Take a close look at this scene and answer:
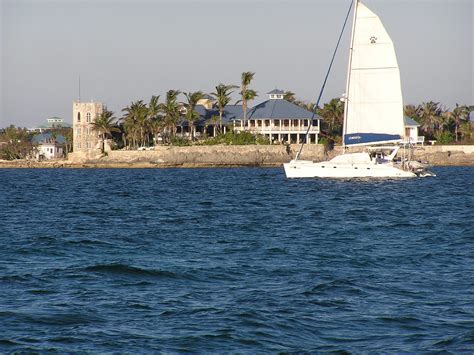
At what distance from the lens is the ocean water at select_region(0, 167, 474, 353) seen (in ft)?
46.2

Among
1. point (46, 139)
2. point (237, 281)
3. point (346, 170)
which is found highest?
point (46, 139)

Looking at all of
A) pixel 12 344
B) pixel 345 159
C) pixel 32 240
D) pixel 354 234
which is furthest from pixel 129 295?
pixel 345 159

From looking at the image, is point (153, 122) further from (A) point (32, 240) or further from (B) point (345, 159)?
(A) point (32, 240)

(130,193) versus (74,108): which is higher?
(74,108)

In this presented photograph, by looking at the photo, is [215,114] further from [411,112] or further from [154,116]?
[411,112]

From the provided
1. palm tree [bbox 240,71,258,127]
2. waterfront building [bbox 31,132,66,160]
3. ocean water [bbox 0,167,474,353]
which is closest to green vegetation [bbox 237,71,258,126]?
palm tree [bbox 240,71,258,127]

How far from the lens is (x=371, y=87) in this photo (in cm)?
6400

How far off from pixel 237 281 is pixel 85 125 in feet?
337

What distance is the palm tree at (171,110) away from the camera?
113000 mm

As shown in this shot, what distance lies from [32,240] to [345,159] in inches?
1472

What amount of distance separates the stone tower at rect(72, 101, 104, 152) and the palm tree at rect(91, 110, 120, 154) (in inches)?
34.6

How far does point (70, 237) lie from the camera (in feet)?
90.9

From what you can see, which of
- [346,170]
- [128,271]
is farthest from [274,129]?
[128,271]

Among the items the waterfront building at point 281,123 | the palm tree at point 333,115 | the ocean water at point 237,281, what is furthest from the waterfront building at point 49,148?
the ocean water at point 237,281
